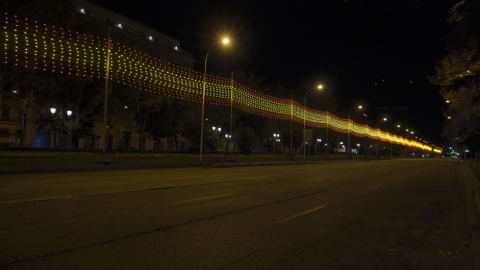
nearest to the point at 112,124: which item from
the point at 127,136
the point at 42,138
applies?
the point at 127,136

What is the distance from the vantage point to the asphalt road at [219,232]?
4.69 meters

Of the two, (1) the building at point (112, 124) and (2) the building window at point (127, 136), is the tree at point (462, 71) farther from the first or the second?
(2) the building window at point (127, 136)

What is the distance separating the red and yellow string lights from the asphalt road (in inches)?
545

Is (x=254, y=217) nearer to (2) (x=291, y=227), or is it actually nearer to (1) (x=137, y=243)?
(2) (x=291, y=227)

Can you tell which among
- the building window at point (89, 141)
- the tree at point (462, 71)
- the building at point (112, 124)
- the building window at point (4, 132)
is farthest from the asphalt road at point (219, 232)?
the building window at point (89, 141)

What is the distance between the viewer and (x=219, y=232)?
6.22 m

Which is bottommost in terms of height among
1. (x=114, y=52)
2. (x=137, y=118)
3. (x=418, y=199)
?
(x=418, y=199)

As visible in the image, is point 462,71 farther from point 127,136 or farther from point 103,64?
point 127,136

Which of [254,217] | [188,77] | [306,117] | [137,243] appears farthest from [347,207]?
[306,117]

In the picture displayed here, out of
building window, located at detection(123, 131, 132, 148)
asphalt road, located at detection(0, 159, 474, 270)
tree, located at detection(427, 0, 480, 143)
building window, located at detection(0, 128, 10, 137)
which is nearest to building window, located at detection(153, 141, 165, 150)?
building window, located at detection(123, 131, 132, 148)

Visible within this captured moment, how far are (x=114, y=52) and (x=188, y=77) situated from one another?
22.1 feet

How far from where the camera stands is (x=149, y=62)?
86.4 feet

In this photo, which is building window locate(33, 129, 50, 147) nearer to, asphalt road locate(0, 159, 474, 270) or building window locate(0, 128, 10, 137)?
building window locate(0, 128, 10, 137)

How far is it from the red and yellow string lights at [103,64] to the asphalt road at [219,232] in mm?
13836
